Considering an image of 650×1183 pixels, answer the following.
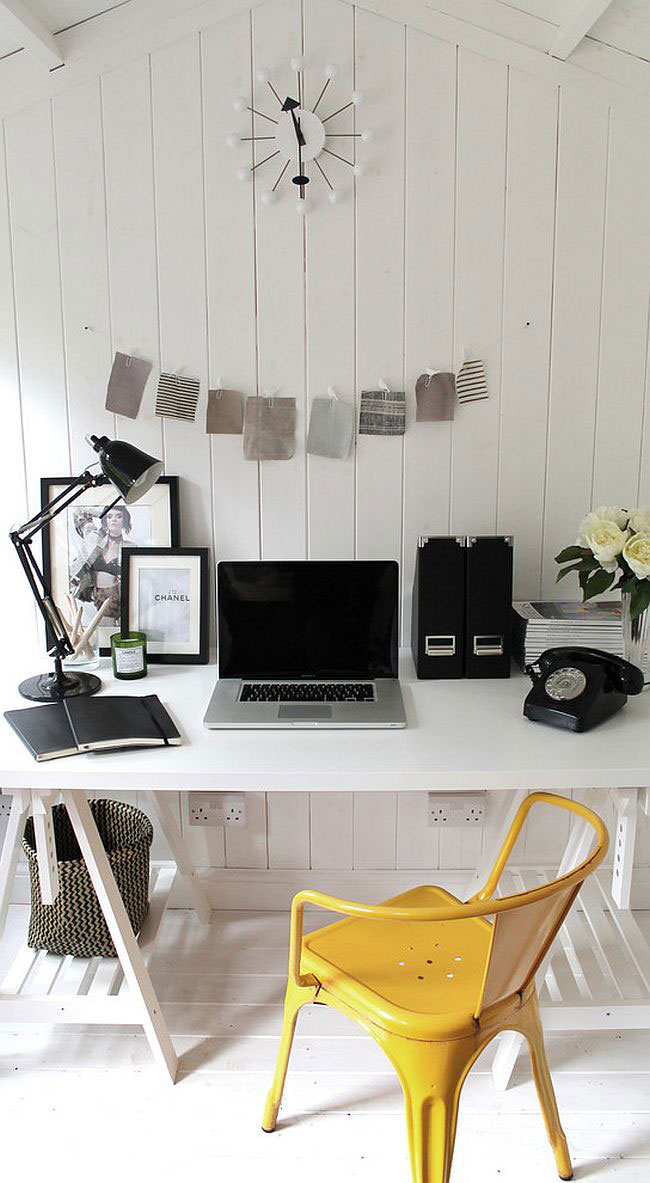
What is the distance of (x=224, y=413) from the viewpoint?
6.72 ft

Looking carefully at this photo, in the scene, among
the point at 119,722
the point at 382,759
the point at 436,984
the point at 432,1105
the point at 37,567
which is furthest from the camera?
the point at 37,567

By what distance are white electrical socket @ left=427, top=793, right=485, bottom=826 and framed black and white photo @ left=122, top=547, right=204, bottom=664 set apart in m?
0.68

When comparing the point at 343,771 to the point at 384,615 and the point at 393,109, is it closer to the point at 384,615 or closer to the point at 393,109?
the point at 384,615

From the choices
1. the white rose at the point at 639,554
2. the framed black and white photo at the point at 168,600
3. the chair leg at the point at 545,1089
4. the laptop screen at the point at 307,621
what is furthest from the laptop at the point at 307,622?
the chair leg at the point at 545,1089

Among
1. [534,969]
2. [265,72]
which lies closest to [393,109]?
[265,72]

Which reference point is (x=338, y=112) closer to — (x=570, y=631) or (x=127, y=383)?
(x=127, y=383)

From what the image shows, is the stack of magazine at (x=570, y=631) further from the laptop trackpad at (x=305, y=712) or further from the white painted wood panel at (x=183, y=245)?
the white painted wood panel at (x=183, y=245)

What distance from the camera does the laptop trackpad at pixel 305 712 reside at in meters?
1.69

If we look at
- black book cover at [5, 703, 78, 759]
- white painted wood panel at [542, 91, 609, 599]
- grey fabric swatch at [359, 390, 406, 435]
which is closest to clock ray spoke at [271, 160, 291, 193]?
grey fabric swatch at [359, 390, 406, 435]

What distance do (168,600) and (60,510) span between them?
37 centimetres

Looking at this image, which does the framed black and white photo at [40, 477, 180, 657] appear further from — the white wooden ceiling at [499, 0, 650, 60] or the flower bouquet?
the white wooden ceiling at [499, 0, 650, 60]

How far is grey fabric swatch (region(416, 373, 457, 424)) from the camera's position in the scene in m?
2.02

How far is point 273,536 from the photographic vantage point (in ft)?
6.95

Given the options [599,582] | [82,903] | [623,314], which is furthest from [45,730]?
[623,314]
